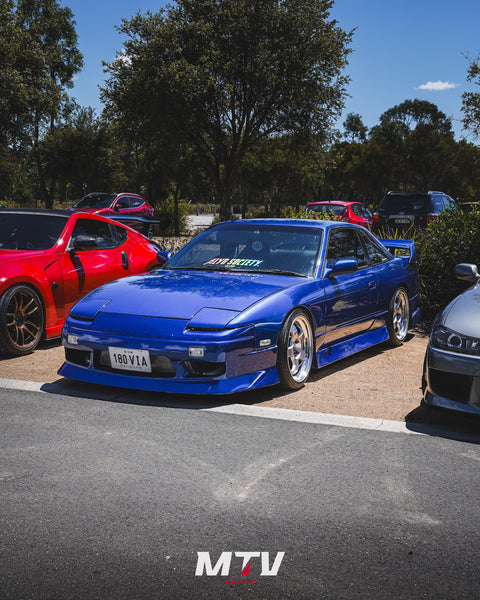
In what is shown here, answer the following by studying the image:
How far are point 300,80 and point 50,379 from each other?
21.0 meters

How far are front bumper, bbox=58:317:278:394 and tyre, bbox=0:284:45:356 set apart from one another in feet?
5.41

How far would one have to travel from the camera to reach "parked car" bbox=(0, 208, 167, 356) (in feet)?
23.3

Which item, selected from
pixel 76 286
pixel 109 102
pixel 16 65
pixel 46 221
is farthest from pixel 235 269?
pixel 16 65

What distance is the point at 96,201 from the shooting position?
81.1 feet

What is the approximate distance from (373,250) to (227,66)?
17844 mm

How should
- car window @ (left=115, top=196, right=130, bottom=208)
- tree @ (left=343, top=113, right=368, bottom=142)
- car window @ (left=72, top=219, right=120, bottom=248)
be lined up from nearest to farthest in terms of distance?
car window @ (left=72, top=219, right=120, bottom=248), car window @ (left=115, top=196, right=130, bottom=208), tree @ (left=343, top=113, right=368, bottom=142)

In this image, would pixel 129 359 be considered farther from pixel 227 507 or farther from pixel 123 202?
pixel 123 202

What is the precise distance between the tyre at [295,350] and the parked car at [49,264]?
6.79ft

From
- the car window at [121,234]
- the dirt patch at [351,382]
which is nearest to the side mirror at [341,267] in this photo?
the dirt patch at [351,382]

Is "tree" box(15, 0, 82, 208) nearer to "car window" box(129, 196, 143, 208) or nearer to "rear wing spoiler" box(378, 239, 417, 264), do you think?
"car window" box(129, 196, 143, 208)

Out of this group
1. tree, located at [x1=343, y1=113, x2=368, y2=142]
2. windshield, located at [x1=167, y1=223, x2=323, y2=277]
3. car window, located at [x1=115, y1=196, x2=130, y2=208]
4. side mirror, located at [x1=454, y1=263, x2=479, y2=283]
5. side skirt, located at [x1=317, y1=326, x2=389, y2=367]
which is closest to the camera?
side mirror, located at [x1=454, y1=263, x2=479, y2=283]

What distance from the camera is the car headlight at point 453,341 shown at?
484cm

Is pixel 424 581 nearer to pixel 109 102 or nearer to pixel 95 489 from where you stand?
pixel 95 489

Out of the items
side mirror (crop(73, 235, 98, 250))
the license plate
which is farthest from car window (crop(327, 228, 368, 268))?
side mirror (crop(73, 235, 98, 250))
